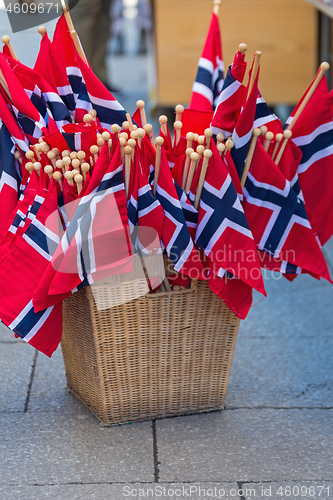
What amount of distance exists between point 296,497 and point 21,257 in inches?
43.2

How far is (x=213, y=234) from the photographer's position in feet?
6.15

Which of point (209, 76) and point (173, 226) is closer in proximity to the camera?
point (173, 226)

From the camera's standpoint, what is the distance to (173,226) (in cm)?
184

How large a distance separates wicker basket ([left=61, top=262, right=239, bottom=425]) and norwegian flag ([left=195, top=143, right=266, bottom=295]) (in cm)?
15

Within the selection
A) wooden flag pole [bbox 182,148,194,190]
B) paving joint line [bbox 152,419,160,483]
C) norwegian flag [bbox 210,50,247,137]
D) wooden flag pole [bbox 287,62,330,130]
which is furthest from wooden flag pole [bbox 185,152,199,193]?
paving joint line [bbox 152,419,160,483]

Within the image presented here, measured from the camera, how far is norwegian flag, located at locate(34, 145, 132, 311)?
1752mm

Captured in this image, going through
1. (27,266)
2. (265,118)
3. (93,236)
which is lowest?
(27,266)

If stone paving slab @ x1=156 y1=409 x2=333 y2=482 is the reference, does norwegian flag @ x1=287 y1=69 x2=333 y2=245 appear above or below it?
above

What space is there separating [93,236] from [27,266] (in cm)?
23

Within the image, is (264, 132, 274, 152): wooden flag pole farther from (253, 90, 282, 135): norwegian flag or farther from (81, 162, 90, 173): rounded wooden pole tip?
(81, 162, 90, 173): rounded wooden pole tip

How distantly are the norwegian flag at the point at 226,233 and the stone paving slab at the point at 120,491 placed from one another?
0.62m

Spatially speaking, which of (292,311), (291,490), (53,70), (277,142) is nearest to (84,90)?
(53,70)

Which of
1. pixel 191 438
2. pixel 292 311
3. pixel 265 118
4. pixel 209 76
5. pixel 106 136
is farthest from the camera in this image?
pixel 292 311

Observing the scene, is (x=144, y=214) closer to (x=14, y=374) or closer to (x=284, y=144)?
(x=284, y=144)
